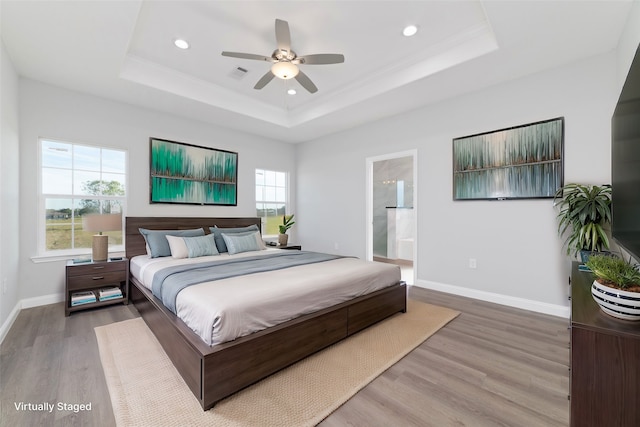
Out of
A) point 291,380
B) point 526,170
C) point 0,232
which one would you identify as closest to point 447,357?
point 291,380

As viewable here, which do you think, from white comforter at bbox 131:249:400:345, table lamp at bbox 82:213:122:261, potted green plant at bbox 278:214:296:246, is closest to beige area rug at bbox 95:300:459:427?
white comforter at bbox 131:249:400:345

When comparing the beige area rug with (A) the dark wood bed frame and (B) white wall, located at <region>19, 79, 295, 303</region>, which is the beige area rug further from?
(B) white wall, located at <region>19, 79, 295, 303</region>

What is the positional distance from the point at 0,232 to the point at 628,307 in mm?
4399

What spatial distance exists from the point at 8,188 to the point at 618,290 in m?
4.69

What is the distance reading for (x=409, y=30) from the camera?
9.32 ft

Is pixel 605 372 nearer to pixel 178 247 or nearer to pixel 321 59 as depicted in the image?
pixel 321 59

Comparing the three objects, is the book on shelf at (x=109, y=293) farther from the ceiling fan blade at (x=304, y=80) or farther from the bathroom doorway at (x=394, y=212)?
the bathroom doorway at (x=394, y=212)

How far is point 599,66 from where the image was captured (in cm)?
291

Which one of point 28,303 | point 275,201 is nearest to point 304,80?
point 275,201

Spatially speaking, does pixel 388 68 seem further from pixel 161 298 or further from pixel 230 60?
pixel 161 298

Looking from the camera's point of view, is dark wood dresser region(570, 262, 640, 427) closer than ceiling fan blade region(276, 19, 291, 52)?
Yes

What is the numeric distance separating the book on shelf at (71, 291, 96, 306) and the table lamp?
0.43 meters

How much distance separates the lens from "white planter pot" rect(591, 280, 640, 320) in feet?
3.61

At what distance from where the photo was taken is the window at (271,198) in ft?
19.0
